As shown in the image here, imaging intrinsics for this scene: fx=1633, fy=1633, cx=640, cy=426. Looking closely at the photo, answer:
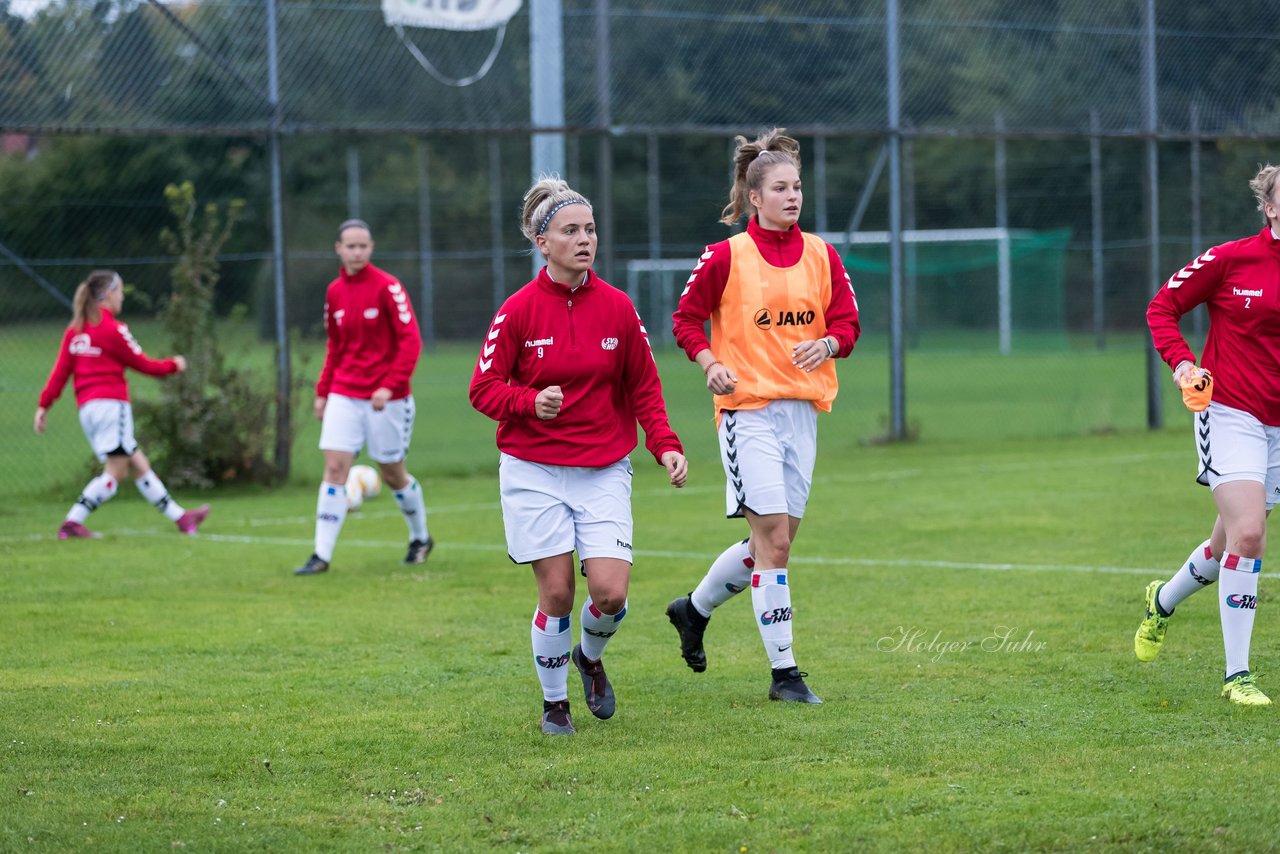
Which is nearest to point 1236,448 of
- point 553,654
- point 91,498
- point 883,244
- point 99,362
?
point 553,654

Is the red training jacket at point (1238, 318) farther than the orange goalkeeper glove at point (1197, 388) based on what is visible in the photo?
Yes

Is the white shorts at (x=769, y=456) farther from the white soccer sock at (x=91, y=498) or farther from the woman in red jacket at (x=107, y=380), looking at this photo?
the white soccer sock at (x=91, y=498)

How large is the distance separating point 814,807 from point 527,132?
1147 cm

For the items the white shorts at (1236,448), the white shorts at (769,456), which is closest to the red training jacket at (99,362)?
the white shorts at (769,456)

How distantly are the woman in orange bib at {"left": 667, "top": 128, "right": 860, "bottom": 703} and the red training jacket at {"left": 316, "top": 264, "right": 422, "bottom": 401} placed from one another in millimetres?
4066

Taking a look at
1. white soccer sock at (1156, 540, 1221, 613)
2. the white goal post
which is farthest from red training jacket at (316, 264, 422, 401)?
the white goal post

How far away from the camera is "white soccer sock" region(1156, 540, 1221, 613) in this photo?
668cm

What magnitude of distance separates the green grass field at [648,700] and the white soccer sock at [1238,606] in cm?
20

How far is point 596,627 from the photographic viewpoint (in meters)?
6.14

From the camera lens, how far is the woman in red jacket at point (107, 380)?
12289mm

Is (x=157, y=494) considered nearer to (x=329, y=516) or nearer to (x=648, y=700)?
(x=329, y=516)

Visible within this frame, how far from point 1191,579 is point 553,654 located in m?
2.69

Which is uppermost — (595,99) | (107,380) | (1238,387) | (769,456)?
(595,99)

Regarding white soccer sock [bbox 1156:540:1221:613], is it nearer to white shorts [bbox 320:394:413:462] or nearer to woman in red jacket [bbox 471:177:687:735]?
woman in red jacket [bbox 471:177:687:735]
